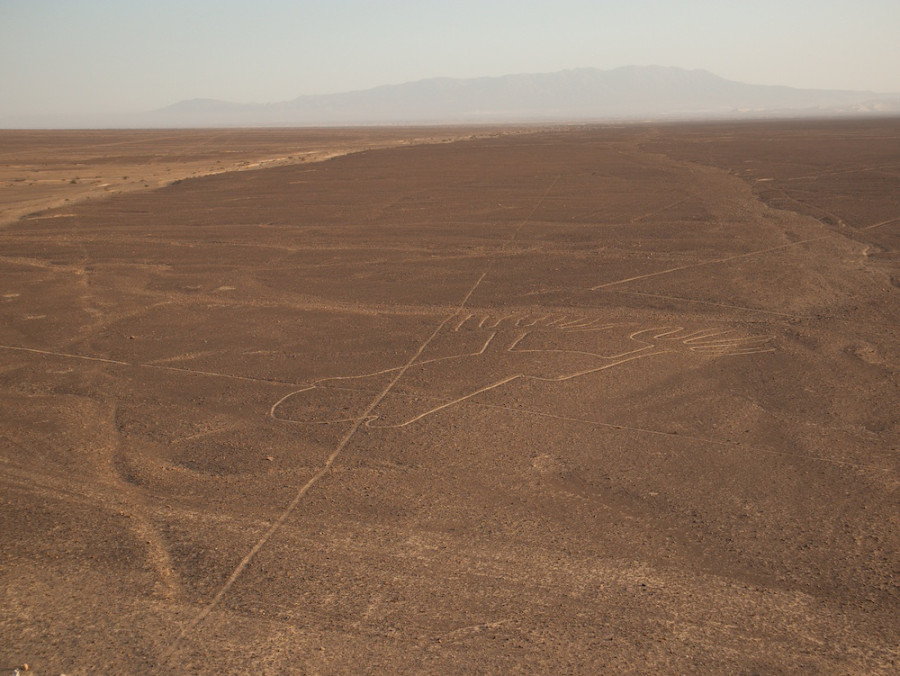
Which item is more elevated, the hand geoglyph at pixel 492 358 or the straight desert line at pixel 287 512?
the hand geoglyph at pixel 492 358

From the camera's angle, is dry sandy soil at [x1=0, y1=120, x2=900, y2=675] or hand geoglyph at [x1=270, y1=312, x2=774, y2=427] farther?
hand geoglyph at [x1=270, y1=312, x2=774, y2=427]

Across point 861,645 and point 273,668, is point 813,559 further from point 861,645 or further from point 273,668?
point 273,668

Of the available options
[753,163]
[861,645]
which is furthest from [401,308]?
[753,163]

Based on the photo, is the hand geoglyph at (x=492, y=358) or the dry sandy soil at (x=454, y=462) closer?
the dry sandy soil at (x=454, y=462)

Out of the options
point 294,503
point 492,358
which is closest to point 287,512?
point 294,503

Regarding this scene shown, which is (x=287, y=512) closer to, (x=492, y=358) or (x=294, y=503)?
(x=294, y=503)
